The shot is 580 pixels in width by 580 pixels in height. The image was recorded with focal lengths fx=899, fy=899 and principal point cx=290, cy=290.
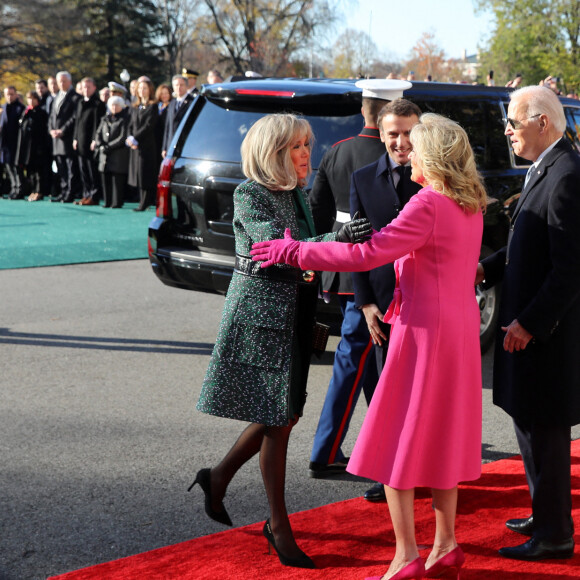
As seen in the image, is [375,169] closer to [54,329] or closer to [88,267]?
[54,329]

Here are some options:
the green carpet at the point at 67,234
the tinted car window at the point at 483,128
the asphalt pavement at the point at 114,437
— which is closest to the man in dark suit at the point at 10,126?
the green carpet at the point at 67,234

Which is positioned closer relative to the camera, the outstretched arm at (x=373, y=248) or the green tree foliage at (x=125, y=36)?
the outstretched arm at (x=373, y=248)

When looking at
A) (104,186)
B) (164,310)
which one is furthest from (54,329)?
(104,186)

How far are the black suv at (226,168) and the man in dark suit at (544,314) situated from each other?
8.82ft

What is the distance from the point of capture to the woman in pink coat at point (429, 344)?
3195mm

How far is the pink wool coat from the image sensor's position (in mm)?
3252

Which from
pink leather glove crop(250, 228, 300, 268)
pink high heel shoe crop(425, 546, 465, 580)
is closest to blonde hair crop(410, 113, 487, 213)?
pink leather glove crop(250, 228, 300, 268)

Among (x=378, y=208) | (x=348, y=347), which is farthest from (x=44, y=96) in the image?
(x=378, y=208)

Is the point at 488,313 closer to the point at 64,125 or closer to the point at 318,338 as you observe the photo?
the point at 318,338

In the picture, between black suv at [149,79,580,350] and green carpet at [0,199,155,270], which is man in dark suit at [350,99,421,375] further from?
A: green carpet at [0,199,155,270]

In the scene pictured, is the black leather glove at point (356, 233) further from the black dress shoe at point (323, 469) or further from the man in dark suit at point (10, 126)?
the man in dark suit at point (10, 126)

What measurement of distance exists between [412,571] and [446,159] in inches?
58.1

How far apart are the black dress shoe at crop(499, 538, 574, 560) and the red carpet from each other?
1.2 inches

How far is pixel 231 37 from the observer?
160 feet
